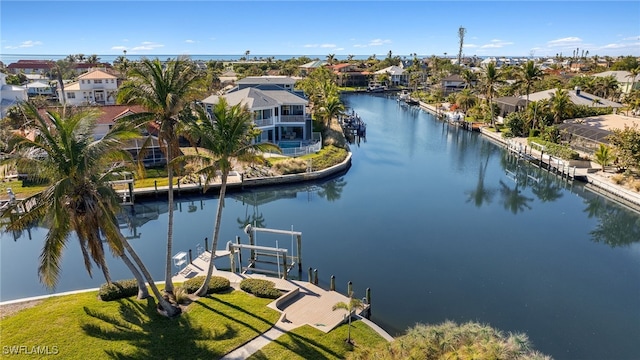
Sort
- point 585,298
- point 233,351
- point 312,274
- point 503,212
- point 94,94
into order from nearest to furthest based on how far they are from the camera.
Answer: point 233,351 < point 585,298 < point 312,274 < point 503,212 < point 94,94

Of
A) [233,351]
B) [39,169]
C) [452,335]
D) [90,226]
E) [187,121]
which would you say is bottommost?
[233,351]

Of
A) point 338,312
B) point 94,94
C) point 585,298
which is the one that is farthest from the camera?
point 94,94

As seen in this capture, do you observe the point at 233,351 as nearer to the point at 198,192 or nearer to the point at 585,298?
the point at 585,298

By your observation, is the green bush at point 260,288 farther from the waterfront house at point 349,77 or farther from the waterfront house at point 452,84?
the waterfront house at point 349,77

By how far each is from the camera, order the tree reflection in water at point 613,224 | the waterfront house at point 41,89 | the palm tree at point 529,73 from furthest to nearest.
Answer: the waterfront house at point 41,89 → the palm tree at point 529,73 → the tree reflection in water at point 613,224

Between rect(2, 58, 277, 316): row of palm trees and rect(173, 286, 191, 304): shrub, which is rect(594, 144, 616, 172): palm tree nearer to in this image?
rect(2, 58, 277, 316): row of palm trees

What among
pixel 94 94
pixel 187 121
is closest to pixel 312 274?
pixel 187 121

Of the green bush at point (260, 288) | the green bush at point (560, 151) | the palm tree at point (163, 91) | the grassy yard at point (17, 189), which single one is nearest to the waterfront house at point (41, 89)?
the grassy yard at point (17, 189)

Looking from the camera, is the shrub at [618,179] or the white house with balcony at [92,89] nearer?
the shrub at [618,179]

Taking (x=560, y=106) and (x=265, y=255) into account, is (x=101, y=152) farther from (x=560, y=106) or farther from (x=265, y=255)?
(x=560, y=106)
